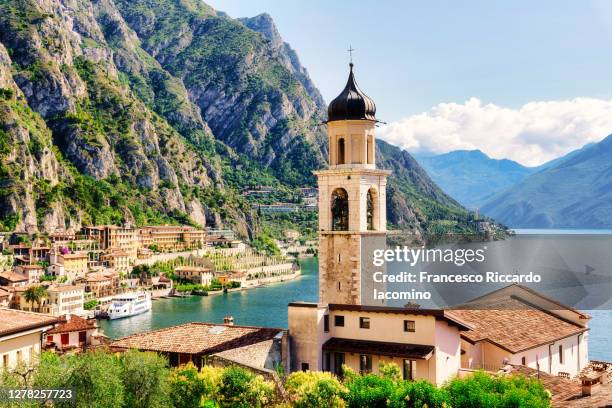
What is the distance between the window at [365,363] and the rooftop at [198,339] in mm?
2848

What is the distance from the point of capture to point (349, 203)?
85.7ft

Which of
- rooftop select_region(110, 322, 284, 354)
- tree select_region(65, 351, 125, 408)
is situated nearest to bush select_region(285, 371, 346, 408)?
tree select_region(65, 351, 125, 408)

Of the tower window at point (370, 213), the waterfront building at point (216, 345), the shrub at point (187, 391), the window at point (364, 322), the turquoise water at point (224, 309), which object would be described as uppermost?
the tower window at point (370, 213)

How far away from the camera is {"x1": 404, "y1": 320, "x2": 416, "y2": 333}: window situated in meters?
22.1

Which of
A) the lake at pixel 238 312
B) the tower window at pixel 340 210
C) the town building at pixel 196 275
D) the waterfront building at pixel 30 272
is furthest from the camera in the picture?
the town building at pixel 196 275

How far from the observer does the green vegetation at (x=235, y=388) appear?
55.7ft

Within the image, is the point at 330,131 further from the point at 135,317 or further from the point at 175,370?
the point at 135,317

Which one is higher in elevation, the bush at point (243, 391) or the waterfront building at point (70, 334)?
the bush at point (243, 391)

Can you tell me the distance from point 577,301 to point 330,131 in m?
19.2

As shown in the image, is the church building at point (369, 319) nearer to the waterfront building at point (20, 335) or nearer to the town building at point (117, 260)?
the waterfront building at point (20, 335)

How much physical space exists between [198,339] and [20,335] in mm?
6627

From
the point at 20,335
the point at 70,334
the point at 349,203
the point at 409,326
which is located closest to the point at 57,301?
the point at 70,334

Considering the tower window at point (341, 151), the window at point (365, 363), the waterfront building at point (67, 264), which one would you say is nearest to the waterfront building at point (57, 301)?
the waterfront building at point (67, 264)

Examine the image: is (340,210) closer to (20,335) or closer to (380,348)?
(380,348)
